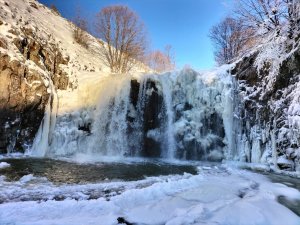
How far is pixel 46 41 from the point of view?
13305 millimetres

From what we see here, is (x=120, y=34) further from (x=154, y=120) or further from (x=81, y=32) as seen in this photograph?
(x=154, y=120)

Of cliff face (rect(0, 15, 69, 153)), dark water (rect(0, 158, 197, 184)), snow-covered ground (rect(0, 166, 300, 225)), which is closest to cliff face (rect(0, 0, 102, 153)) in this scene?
cliff face (rect(0, 15, 69, 153))

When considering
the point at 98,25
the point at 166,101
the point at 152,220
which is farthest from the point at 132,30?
the point at 152,220

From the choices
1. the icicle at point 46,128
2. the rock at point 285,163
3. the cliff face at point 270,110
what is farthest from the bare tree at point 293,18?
the icicle at point 46,128

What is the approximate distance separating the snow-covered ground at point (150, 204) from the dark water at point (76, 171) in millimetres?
432

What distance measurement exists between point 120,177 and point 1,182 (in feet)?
7.91

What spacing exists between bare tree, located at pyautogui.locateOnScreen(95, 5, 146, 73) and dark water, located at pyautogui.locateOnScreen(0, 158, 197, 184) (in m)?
12.2

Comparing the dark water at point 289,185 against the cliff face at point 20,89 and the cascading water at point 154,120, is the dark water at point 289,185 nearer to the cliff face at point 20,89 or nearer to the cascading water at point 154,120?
the cascading water at point 154,120

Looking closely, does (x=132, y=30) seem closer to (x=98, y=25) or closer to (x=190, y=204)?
(x=98, y=25)

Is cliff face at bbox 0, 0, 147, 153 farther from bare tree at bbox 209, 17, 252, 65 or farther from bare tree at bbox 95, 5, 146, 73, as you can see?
bare tree at bbox 209, 17, 252, 65

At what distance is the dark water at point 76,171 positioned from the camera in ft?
20.4

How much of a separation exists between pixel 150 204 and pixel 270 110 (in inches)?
280

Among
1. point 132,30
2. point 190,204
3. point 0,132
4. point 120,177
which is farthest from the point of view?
point 132,30

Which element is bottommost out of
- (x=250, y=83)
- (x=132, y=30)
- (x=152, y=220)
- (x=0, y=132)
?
(x=152, y=220)
